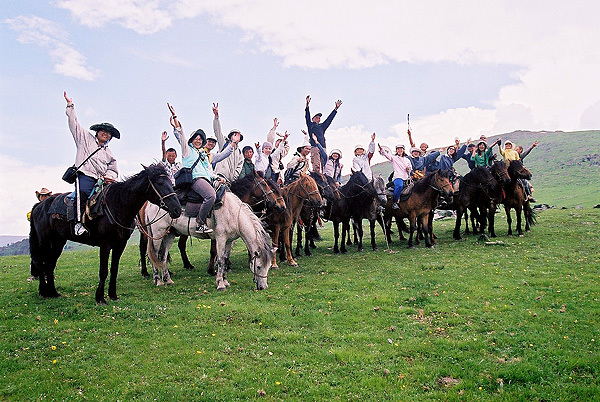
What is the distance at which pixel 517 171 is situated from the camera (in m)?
17.6

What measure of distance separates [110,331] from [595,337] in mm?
8878

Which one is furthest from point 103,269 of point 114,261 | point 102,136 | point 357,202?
point 357,202

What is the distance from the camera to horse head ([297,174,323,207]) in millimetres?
14703

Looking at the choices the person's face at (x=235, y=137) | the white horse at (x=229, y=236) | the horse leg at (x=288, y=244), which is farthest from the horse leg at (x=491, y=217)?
the person's face at (x=235, y=137)

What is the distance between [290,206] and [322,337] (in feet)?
24.4

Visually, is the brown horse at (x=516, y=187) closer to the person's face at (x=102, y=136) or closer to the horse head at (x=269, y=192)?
the horse head at (x=269, y=192)

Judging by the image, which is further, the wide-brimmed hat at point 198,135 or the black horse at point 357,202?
the black horse at point 357,202

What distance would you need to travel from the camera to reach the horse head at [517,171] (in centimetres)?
1753

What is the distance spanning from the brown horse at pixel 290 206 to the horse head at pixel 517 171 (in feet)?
28.5

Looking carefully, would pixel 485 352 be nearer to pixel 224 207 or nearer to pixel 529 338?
pixel 529 338

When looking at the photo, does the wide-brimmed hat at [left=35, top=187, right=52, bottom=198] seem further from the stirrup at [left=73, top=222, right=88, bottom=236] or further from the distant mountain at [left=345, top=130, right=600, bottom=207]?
the distant mountain at [left=345, top=130, right=600, bottom=207]

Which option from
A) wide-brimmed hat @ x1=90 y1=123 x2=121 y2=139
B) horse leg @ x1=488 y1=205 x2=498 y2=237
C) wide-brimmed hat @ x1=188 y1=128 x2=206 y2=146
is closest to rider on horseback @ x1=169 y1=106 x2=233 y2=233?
wide-brimmed hat @ x1=188 y1=128 x2=206 y2=146

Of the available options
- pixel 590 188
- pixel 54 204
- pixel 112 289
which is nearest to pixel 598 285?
pixel 112 289

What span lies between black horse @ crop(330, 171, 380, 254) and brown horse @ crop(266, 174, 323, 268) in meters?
3.03
